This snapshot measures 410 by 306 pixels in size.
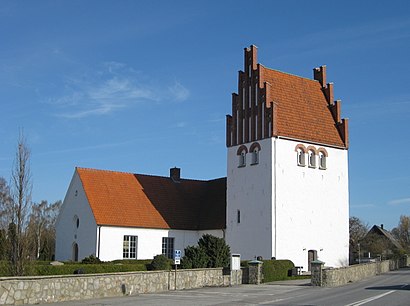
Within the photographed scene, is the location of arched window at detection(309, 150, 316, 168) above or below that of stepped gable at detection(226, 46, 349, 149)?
below

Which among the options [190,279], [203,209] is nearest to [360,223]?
[203,209]

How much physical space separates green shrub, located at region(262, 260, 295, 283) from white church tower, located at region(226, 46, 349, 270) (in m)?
3.27

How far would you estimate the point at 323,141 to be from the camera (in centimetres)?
5119

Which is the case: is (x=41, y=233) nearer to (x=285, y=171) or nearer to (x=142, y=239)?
(x=142, y=239)

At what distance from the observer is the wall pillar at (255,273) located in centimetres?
3781

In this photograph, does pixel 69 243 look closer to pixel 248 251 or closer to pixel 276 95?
pixel 248 251

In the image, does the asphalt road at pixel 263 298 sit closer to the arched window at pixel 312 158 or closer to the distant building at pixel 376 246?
the arched window at pixel 312 158

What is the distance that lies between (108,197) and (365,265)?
21815 millimetres

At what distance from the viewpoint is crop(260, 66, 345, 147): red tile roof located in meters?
49.4

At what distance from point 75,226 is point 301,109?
856 inches

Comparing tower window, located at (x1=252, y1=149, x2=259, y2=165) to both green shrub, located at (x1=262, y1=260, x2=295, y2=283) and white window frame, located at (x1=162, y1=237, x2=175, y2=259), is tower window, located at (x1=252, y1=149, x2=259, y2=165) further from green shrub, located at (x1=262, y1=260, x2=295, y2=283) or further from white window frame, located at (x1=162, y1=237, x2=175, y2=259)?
white window frame, located at (x1=162, y1=237, x2=175, y2=259)

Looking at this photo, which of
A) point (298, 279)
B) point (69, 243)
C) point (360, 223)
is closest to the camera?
point (298, 279)

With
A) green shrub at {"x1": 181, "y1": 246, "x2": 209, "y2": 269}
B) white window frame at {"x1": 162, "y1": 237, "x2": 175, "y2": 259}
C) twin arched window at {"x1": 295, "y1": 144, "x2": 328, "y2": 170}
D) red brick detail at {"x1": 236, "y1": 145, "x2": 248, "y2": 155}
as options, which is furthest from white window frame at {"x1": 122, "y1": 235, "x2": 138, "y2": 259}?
twin arched window at {"x1": 295, "y1": 144, "x2": 328, "y2": 170}

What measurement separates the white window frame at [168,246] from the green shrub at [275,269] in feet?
42.3
